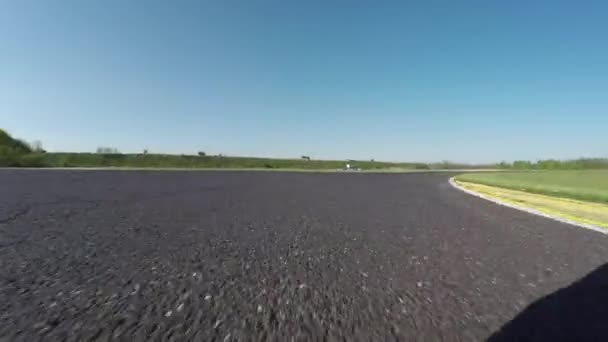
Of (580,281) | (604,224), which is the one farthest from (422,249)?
(604,224)

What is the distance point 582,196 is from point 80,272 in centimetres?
1761

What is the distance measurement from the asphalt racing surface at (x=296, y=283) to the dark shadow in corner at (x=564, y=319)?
13 mm

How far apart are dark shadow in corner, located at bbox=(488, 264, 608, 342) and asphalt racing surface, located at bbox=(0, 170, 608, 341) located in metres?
0.01

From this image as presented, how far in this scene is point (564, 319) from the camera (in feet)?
7.47

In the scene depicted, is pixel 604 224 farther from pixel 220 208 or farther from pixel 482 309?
pixel 220 208

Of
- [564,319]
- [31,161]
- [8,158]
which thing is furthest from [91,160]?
[564,319]

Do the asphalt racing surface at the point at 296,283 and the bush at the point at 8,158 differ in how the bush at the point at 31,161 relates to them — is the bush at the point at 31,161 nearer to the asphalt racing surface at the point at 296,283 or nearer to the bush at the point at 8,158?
the bush at the point at 8,158

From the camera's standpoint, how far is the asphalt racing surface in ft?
6.84

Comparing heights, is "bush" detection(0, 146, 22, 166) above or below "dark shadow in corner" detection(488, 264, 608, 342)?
above

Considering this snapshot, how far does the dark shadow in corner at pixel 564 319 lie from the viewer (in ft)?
6.71

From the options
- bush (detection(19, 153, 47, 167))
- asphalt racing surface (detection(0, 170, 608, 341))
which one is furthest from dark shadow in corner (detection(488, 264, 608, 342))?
bush (detection(19, 153, 47, 167))

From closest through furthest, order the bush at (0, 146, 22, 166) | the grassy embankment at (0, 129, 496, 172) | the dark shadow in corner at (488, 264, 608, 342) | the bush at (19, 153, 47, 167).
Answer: the dark shadow in corner at (488, 264, 608, 342) → the bush at (0, 146, 22, 166) → the bush at (19, 153, 47, 167) → the grassy embankment at (0, 129, 496, 172)

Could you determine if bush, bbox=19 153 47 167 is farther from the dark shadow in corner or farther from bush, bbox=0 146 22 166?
the dark shadow in corner

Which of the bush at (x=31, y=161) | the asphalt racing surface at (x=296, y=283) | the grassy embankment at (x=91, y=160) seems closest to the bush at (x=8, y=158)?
the grassy embankment at (x=91, y=160)
